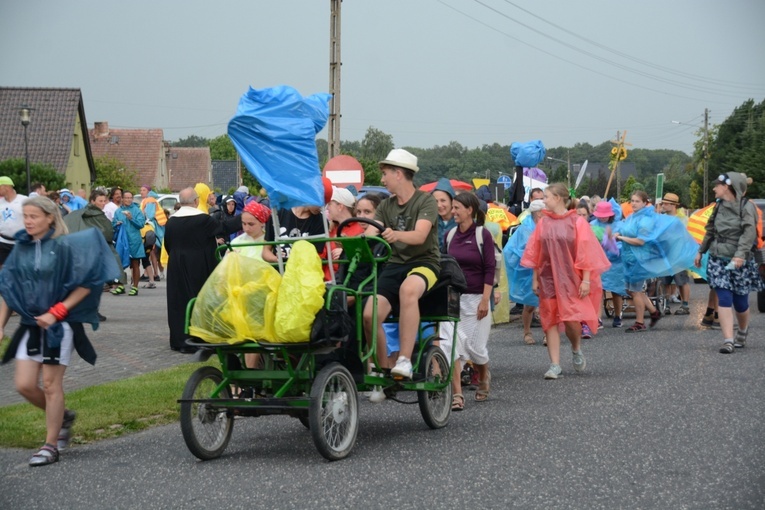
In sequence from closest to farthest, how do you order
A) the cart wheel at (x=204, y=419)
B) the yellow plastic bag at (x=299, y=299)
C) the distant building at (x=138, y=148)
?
1. the yellow plastic bag at (x=299, y=299)
2. the cart wheel at (x=204, y=419)
3. the distant building at (x=138, y=148)

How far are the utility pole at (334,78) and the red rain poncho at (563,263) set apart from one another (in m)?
11.1

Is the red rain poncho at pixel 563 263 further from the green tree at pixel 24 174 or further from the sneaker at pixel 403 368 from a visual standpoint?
the green tree at pixel 24 174

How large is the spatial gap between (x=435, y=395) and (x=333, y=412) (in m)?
1.52

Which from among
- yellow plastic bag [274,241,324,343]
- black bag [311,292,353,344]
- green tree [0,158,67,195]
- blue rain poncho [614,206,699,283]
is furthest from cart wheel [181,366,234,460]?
green tree [0,158,67,195]

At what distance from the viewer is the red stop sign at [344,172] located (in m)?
15.7

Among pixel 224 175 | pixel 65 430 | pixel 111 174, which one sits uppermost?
pixel 224 175

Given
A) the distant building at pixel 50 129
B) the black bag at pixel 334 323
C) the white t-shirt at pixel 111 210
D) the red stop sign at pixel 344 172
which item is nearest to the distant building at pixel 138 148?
the distant building at pixel 50 129

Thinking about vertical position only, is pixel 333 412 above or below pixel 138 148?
below

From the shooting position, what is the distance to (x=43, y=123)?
56969mm

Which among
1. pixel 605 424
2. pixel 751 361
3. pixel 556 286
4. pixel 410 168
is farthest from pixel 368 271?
pixel 751 361

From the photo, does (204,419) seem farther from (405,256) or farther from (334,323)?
(405,256)

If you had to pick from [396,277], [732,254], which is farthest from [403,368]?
[732,254]

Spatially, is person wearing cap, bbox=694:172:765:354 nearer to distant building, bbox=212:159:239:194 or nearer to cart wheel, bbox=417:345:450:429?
cart wheel, bbox=417:345:450:429

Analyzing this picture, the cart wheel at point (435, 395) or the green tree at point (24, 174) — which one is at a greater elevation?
the green tree at point (24, 174)
